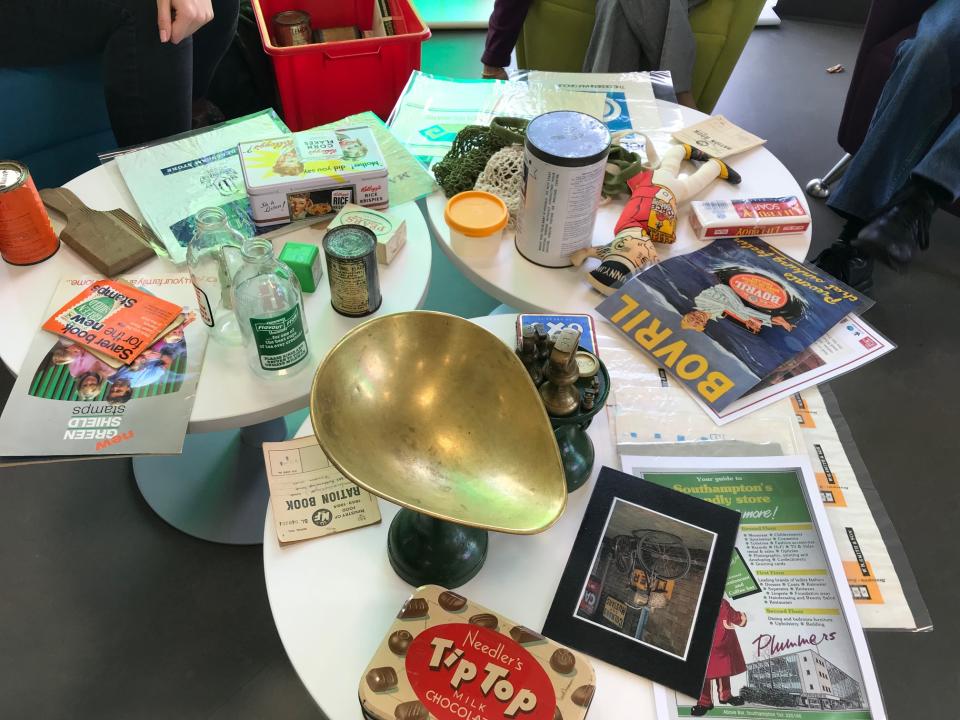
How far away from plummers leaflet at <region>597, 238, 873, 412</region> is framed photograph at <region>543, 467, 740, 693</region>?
18cm

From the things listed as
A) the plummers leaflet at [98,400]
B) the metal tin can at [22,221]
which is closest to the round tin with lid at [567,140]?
the plummers leaflet at [98,400]

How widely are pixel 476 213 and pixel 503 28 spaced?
39.1 inches

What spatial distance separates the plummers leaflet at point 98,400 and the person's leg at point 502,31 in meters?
1.25

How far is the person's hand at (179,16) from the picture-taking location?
3.98ft

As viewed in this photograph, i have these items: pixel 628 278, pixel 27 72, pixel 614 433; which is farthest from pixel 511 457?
pixel 27 72

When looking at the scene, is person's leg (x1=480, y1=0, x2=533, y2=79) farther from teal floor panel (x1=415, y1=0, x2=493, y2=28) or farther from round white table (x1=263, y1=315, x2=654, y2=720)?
round white table (x1=263, y1=315, x2=654, y2=720)

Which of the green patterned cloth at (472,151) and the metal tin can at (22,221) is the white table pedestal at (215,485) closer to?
the metal tin can at (22,221)

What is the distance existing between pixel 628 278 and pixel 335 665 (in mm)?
619

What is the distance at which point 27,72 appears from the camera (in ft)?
4.39

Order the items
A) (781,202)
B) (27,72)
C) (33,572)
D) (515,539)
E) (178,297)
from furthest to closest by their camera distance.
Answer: (27,72)
(33,572)
(781,202)
(178,297)
(515,539)

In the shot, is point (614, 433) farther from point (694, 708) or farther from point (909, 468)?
point (909, 468)

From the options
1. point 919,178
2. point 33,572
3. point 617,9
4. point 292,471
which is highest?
point 617,9

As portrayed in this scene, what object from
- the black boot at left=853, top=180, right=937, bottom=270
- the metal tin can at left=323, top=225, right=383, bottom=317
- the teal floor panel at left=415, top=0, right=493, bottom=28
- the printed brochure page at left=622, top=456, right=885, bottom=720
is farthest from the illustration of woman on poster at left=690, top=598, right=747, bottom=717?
the teal floor panel at left=415, top=0, right=493, bottom=28

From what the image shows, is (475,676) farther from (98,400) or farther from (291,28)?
(291,28)
